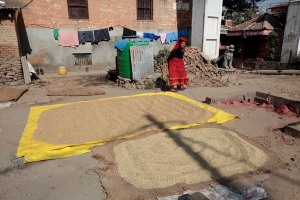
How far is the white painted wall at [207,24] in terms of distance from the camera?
36.6ft

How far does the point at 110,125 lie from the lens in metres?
4.23

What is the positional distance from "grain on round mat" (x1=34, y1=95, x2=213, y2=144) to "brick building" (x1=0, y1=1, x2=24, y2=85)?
4.36 meters

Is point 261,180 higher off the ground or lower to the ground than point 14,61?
lower

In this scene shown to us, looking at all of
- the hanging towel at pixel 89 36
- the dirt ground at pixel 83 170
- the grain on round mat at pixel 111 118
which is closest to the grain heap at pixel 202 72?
the grain on round mat at pixel 111 118

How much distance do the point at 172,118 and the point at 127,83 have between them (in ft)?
12.1

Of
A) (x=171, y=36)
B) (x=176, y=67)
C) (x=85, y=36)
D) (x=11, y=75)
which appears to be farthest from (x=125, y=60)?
(x=171, y=36)

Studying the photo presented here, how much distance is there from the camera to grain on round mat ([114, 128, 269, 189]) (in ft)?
8.93

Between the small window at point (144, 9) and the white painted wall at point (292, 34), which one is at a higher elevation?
the small window at point (144, 9)

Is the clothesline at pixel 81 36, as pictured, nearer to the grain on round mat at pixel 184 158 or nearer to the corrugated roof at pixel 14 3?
the corrugated roof at pixel 14 3

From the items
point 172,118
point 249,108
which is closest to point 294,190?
point 172,118

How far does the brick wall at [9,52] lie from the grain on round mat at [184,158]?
6.91m

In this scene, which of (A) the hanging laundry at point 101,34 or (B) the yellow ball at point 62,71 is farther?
(A) the hanging laundry at point 101,34

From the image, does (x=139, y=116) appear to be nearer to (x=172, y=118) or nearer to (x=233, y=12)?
(x=172, y=118)

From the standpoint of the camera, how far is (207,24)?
37.0 ft
